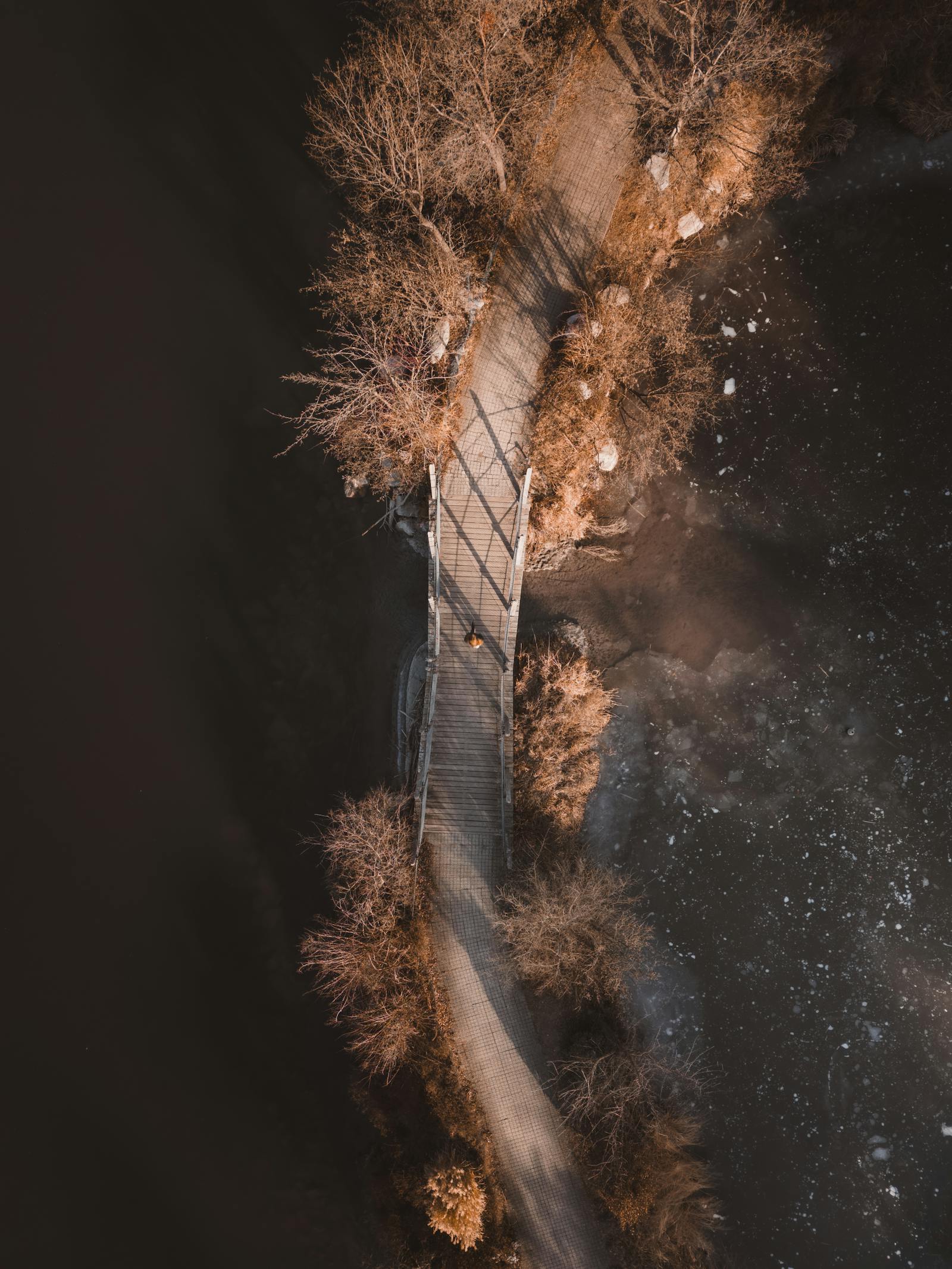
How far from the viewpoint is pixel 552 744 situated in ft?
49.8

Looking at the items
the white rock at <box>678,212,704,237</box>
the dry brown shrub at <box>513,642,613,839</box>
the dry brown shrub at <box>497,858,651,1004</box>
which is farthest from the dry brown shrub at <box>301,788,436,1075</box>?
the white rock at <box>678,212,704,237</box>

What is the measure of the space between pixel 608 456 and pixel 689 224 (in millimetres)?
5886

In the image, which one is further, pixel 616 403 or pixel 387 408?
pixel 616 403

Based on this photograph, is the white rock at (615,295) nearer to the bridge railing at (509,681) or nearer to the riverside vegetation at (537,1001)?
the bridge railing at (509,681)

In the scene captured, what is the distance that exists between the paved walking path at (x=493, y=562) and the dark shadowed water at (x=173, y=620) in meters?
2.08

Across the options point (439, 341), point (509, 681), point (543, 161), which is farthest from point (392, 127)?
point (509, 681)

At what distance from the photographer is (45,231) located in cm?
1678

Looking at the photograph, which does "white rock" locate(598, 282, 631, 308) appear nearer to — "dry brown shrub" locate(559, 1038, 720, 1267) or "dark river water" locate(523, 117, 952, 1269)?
"dark river water" locate(523, 117, 952, 1269)

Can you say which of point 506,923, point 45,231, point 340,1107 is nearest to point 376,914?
point 506,923

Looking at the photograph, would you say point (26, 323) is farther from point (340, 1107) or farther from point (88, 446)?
point (340, 1107)

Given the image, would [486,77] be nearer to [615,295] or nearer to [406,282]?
[406,282]

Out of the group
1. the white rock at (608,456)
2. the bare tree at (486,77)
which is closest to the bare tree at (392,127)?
the bare tree at (486,77)

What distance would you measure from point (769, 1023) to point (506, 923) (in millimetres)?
6822

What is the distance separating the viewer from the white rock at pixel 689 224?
15.7m
